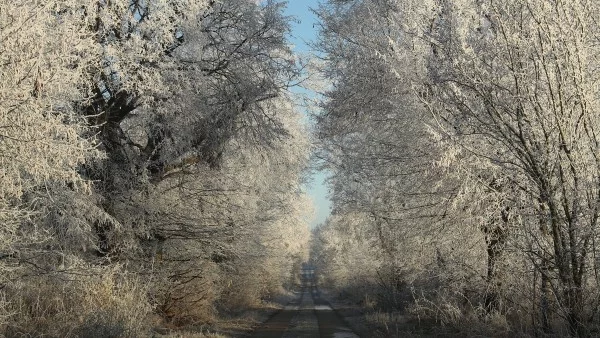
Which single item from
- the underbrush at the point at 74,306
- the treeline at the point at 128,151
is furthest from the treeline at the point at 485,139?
the underbrush at the point at 74,306

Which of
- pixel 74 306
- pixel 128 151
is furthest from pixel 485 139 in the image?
pixel 128 151

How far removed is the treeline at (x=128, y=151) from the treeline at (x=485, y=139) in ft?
9.90

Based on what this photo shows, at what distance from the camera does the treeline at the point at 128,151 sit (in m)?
7.68

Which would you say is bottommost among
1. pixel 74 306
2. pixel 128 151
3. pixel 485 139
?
pixel 74 306

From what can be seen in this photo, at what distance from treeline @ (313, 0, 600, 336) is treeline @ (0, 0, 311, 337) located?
3018 millimetres

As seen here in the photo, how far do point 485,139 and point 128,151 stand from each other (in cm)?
975

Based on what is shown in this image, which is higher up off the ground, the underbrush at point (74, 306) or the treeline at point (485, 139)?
the treeline at point (485, 139)

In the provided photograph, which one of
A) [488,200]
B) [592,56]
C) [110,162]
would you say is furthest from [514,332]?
[110,162]

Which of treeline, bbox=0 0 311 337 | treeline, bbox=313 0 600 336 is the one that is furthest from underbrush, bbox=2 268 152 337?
treeline, bbox=313 0 600 336

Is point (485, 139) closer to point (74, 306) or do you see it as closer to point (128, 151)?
point (74, 306)

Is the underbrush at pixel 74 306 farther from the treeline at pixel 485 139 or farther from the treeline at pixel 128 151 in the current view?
the treeline at pixel 485 139

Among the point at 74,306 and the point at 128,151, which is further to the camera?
the point at 128,151

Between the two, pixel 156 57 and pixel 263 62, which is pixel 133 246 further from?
pixel 263 62

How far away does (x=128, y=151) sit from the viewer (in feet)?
47.6
